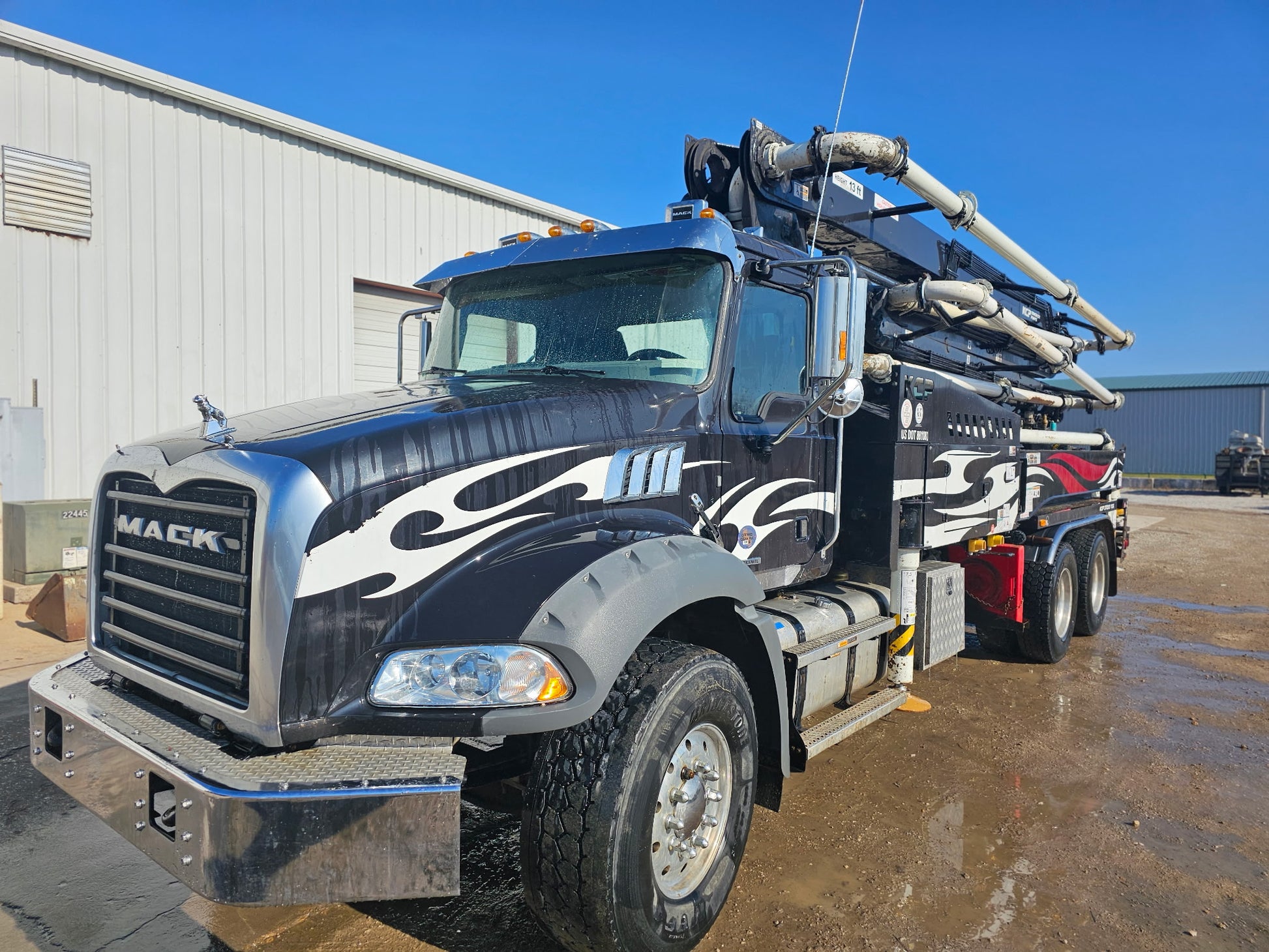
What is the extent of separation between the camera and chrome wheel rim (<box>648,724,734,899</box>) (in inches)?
106

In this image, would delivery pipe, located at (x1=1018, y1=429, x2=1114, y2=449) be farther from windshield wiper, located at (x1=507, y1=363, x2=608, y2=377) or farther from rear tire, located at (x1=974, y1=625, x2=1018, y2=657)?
windshield wiper, located at (x1=507, y1=363, x2=608, y2=377)

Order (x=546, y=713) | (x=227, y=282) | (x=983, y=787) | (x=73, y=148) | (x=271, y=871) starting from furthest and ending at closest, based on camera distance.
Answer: (x=227, y=282) < (x=73, y=148) < (x=983, y=787) < (x=546, y=713) < (x=271, y=871)

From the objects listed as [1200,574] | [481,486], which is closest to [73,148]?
[481,486]

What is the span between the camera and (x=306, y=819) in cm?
210

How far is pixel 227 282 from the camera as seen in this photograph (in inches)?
336

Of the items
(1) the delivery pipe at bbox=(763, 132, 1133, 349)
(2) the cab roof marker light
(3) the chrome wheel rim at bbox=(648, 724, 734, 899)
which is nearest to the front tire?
(3) the chrome wheel rim at bbox=(648, 724, 734, 899)

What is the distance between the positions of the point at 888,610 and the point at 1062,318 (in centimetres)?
536

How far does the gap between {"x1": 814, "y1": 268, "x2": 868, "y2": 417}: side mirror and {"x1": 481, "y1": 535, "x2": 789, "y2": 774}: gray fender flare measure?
920 millimetres

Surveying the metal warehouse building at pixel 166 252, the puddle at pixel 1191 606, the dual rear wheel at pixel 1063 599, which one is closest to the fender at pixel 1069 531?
the dual rear wheel at pixel 1063 599

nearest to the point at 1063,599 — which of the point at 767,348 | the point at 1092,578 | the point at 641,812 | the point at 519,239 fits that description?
the point at 1092,578

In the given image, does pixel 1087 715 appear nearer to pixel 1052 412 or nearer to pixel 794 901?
pixel 794 901

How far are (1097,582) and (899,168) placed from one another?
4846 millimetres

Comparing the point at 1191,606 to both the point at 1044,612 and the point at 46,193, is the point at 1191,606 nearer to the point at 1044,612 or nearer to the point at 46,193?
the point at 1044,612

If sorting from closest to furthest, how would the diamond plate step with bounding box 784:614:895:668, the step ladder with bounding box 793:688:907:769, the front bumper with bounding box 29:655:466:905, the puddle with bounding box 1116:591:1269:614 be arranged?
the front bumper with bounding box 29:655:466:905, the step ladder with bounding box 793:688:907:769, the diamond plate step with bounding box 784:614:895:668, the puddle with bounding box 1116:591:1269:614
